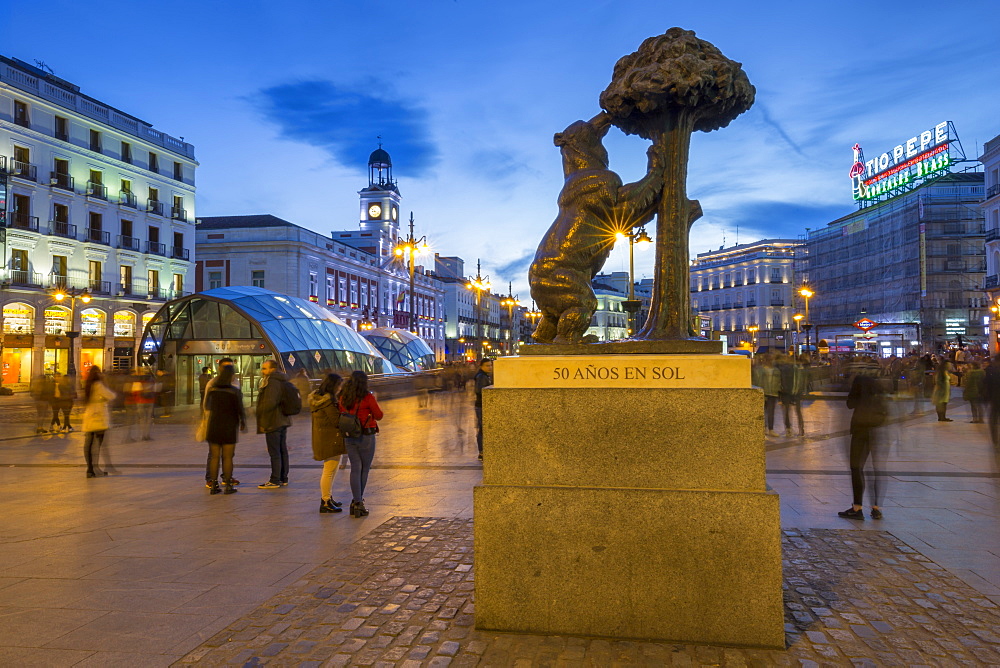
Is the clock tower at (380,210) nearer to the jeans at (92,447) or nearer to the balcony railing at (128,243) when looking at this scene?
the balcony railing at (128,243)

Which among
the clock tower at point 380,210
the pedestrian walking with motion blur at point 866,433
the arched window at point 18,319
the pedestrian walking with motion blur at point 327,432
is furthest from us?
the clock tower at point 380,210

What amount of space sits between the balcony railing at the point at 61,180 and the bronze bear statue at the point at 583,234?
1619 inches

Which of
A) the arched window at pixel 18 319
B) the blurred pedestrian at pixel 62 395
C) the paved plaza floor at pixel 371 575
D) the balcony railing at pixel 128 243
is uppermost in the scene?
the balcony railing at pixel 128 243

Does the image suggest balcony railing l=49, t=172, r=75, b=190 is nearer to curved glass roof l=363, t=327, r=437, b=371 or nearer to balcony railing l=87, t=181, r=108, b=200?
balcony railing l=87, t=181, r=108, b=200

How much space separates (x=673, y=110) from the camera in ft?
14.3

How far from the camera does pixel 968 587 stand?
14.6 ft

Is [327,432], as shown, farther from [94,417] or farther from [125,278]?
[125,278]

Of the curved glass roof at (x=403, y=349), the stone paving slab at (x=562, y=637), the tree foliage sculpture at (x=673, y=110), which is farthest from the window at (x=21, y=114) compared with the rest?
the tree foliage sculpture at (x=673, y=110)

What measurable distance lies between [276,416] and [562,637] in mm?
5718

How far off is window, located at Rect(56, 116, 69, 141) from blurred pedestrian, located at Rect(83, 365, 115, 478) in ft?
116

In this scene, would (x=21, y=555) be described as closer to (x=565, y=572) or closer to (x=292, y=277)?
(x=565, y=572)

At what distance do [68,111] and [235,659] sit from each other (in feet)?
142

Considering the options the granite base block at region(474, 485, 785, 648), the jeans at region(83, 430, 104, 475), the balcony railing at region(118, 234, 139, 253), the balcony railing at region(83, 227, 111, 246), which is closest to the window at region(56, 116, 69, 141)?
the balcony railing at region(83, 227, 111, 246)

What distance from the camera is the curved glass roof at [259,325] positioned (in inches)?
1009
